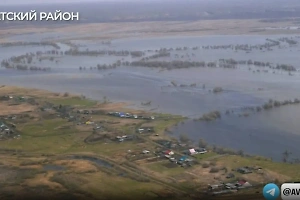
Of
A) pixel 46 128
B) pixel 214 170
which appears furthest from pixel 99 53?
pixel 214 170

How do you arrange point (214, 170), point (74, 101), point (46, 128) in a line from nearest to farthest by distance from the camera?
point (214, 170)
point (46, 128)
point (74, 101)

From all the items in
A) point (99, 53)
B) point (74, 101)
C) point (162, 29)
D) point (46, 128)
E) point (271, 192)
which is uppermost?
point (162, 29)

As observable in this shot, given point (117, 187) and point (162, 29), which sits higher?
point (162, 29)

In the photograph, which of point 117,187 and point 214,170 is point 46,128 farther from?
point 214,170

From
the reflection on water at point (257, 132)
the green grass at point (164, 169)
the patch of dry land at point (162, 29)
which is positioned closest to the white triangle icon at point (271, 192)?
the green grass at point (164, 169)

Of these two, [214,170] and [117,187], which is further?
[214,170]

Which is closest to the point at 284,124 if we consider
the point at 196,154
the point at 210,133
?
the point at 210,133

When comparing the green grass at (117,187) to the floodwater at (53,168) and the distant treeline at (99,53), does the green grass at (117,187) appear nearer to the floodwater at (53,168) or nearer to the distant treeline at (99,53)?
the floodwater at (53,168)

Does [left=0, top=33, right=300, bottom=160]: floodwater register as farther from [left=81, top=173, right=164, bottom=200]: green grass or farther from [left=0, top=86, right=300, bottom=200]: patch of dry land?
[left=81, top=173, right=164, bottom=200]: green grass
